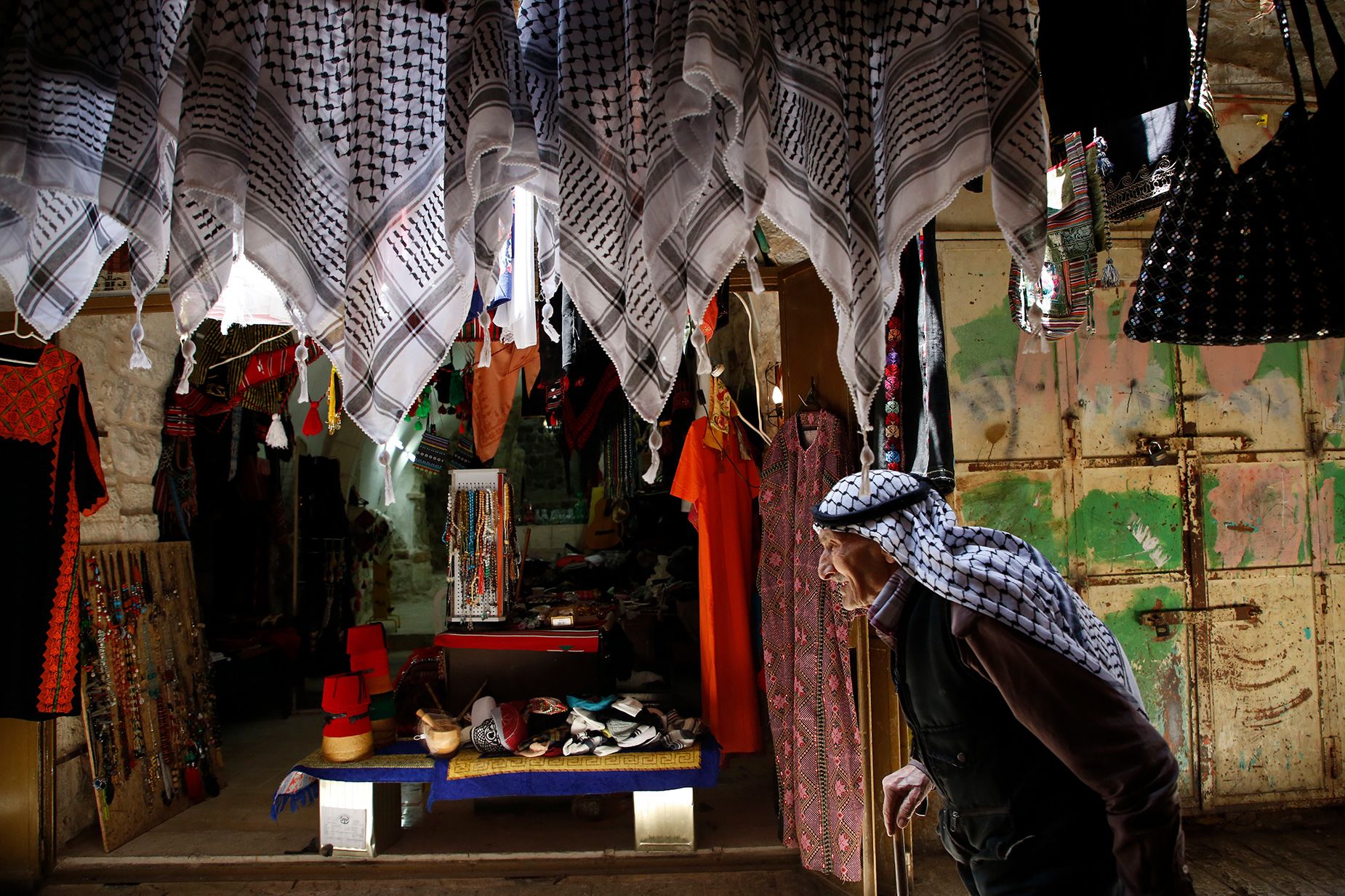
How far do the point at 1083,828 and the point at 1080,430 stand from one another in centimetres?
261

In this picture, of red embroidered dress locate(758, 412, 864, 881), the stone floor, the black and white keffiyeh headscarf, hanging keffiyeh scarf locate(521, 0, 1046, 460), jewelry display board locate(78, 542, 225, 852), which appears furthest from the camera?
jewelry display board locate(78, 542, 225, 852)

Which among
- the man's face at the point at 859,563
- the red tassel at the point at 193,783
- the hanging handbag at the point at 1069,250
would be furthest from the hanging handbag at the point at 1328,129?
the red tassel at the point at 193,783

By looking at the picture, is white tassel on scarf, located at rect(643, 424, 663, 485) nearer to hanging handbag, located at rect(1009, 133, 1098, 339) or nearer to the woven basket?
hanging handbag, located at rect(1009, 133, 1098, 339)

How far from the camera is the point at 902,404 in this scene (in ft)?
9.05

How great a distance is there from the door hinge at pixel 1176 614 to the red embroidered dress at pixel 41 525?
5.31 m

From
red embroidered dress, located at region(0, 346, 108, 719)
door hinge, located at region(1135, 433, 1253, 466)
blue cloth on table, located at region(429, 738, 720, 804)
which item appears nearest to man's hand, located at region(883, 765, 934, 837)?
blue cloth on table, located at region(429, 738, 720, 804)

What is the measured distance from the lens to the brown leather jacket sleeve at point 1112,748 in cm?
137

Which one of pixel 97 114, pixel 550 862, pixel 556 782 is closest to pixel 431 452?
pixel 556 782

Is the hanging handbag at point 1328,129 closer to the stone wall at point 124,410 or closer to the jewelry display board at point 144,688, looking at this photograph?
the stone wall at point 124,410

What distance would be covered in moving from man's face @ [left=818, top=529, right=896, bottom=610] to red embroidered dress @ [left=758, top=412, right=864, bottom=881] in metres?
1.28

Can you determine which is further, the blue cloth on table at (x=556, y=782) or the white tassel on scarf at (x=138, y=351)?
the blue cloth on table at (x=556, y=782)

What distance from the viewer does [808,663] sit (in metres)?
3.29

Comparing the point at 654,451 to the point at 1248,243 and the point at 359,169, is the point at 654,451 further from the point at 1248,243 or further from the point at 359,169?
the point at 1248,243

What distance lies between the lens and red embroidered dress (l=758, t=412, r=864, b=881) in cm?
314
